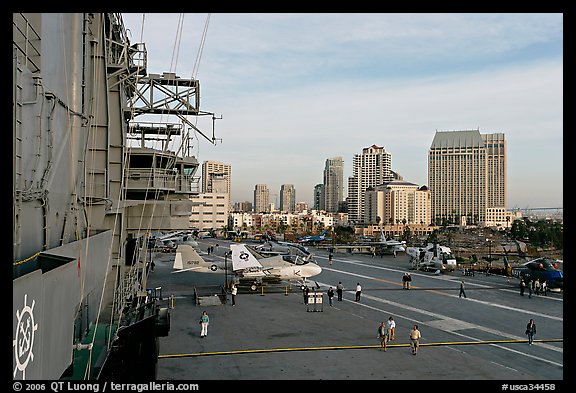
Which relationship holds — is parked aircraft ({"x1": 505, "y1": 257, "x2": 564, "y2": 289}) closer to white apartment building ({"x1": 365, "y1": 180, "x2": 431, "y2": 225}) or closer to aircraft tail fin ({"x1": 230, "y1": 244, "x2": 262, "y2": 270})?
aircraft tail fin ({"x1": 230, "y1": 244, "x2": 262, "y2": 270})

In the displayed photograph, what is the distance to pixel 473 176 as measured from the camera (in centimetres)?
19212

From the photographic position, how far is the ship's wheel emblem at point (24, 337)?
429 cm

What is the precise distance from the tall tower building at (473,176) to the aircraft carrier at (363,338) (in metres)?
170

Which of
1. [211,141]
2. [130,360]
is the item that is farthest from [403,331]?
[211,141]

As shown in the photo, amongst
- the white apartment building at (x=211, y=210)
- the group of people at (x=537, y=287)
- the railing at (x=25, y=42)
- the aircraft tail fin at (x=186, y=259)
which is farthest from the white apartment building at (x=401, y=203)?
the railing at (x=25, y=42)

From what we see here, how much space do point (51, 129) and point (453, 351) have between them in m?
14.1

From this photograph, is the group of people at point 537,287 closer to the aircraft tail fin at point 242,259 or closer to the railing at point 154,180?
the aircraft tail fin at point 242,259

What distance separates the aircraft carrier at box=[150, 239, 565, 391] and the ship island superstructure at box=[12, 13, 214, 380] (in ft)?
5.82

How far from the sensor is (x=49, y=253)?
637 cm

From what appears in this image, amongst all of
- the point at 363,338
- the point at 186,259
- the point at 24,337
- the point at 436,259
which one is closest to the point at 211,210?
the point at 436,259

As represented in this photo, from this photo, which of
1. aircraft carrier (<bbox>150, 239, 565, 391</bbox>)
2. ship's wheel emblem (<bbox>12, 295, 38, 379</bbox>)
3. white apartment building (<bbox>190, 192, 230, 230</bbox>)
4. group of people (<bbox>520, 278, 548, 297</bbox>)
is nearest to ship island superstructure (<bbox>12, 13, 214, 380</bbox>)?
ship's wheel emblem (<bbox>12, 295, 38, 379</bbox>)

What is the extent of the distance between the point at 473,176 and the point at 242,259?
7118 inches
